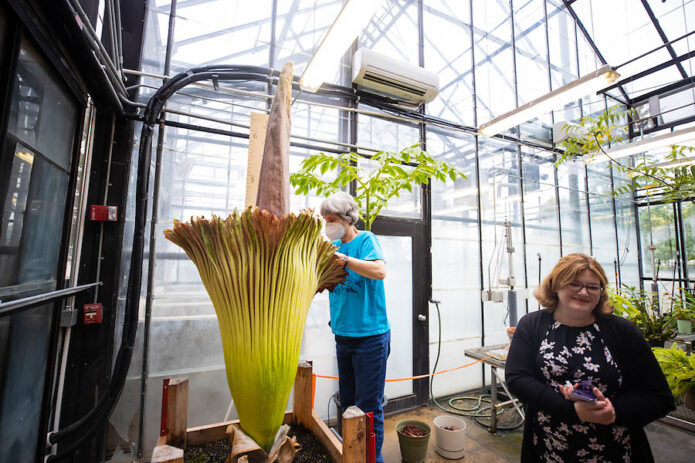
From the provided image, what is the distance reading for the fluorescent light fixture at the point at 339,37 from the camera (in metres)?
1.23

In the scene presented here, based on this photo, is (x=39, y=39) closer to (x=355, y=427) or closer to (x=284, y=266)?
(x=284, y=266)

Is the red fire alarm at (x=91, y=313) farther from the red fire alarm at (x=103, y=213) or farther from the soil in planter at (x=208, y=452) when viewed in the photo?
the soil in planter at (x=208, y=452)

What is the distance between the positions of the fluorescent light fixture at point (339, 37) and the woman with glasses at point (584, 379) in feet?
4.01

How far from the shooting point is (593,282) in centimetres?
102

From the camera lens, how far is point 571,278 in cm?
105

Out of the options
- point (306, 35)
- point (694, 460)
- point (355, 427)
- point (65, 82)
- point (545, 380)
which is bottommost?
point (694, 460)

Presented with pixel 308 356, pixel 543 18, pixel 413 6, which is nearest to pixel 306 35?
pixel 413 6

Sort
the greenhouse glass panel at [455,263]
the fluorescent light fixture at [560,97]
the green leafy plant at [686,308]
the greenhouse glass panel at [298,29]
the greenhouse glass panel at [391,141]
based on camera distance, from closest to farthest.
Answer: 1. the fluorescent light fixture at [560,97]
2. the green leafy plant at [686,308]
3. the greenhouse glass panel at [298,29]
4. the greenhouse glass panel at [391,141]
5. the greenhouse glass panel at [455,263]

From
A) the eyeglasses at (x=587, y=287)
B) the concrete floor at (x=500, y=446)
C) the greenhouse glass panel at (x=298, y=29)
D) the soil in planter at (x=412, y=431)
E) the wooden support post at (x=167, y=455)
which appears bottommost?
the concrete floor at (x=500, y=446)

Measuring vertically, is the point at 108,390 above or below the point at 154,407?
above

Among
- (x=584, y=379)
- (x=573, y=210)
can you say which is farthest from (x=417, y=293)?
(x=573, y=210)

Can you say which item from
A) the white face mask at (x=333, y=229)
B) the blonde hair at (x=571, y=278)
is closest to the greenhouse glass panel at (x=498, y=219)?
the blonde hair at (x=571, y=278)

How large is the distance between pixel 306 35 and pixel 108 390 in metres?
2.91

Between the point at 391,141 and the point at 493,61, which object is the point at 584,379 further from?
the point at 493,61
